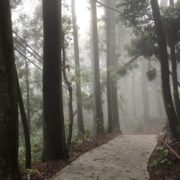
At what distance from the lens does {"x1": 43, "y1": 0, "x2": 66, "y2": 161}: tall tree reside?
10867 mm

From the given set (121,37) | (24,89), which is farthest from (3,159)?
(121,37)

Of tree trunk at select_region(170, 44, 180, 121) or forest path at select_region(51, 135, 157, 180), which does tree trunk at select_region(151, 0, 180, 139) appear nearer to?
forest path at select_region(51, 135, 157, 180)

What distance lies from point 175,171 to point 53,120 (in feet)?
13.0

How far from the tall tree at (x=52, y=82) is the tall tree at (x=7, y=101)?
3.86 metres

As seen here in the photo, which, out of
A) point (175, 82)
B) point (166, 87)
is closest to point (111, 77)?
→ point (175, 82)

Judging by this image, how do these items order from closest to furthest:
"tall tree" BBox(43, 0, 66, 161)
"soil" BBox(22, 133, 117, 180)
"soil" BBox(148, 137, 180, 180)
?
"soil" BBox(148, 137, 180, 180) → "soil" BBox(22, 133, 117, 180) → "tall tree" BBox(43, 0, 66, 161)

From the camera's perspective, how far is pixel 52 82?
429 inches

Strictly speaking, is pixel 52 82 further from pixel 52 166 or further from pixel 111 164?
pixel 111 164

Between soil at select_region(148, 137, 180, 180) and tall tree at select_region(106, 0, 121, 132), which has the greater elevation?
tall tree at select_region(106, 0, 121, 132)

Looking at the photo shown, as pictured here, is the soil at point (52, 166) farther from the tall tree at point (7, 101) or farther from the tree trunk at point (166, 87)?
the tree trunk at point (166, 87)

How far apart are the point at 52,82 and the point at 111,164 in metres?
2.98

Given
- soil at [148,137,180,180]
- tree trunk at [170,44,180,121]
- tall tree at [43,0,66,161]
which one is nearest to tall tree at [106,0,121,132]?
tree trunk at [170,44,180,121]

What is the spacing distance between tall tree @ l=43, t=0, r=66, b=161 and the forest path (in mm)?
875

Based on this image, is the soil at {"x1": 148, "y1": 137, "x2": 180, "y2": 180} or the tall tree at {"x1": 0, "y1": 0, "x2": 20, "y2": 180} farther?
the soil at {"x1": 148, "y1": 137, "x2": 180, "y2": 180}
